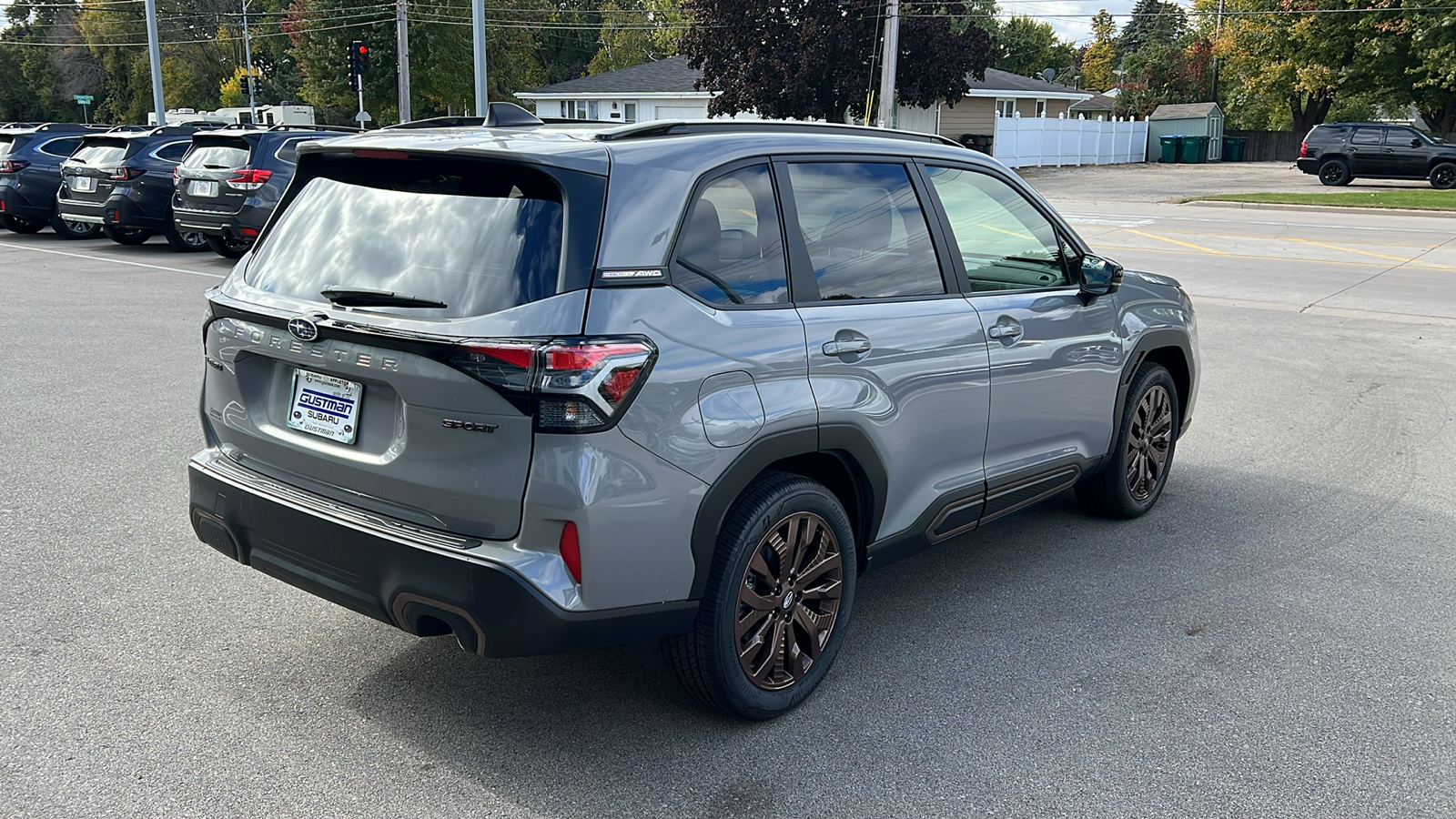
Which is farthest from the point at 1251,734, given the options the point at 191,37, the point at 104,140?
the point at 191,37

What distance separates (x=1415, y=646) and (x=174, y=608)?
4590mm

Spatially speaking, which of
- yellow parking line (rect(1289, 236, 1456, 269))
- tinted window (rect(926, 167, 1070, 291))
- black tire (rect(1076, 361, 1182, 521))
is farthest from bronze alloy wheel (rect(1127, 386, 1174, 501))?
yellow parking line (rect(1289, 236, 1456, 269))

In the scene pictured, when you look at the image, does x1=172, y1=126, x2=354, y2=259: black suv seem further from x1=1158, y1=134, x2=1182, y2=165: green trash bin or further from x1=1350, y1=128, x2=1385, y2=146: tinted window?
x1=1158, y1=134, x2=1182, y2=165: green trash bin

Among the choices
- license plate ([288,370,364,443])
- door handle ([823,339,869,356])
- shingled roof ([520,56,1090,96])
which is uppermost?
shingled roof ([520,56,1090,96])

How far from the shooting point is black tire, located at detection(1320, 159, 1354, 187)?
111ft

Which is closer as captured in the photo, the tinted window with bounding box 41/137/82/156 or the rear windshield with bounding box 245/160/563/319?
the rear windshield with bounding box 245/160/563/319

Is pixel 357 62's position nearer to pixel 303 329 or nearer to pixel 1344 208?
pixel 1344 208

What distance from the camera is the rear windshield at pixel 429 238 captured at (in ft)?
10.4

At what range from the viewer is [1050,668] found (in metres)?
4.09

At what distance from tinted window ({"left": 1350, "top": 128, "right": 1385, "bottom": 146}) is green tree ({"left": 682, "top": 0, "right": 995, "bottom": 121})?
13.4m

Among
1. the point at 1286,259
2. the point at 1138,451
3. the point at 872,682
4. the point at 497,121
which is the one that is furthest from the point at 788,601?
the point at 1286,259

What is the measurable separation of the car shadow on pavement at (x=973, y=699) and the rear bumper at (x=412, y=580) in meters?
0.46

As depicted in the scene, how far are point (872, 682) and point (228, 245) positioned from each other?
15071 mm

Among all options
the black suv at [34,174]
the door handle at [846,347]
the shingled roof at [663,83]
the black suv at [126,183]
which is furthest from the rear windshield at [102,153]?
the shingled roof at [663,83]
